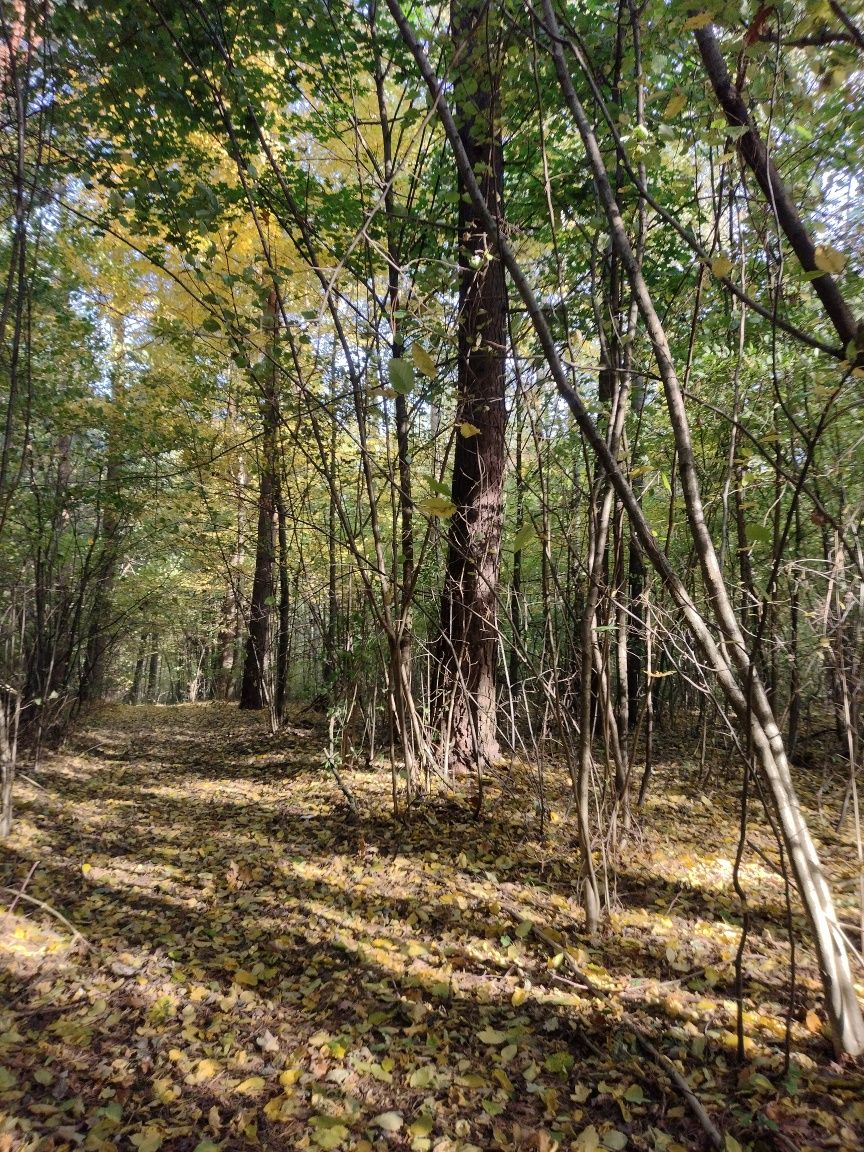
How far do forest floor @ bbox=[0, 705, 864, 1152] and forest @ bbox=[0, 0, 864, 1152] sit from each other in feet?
0.05

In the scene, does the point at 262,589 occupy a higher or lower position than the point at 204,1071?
higher

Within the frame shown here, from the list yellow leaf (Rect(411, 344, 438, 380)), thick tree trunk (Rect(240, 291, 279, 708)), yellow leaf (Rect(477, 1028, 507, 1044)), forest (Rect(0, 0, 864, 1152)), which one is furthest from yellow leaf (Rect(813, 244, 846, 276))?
thick tree trunk (Rect(240, 291, 279, 708))

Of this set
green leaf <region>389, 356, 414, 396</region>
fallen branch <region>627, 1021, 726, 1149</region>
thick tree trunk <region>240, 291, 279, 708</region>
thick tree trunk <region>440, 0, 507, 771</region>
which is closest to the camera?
green leaf <region>389, 356, 414, 396</region>

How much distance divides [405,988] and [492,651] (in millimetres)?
2421

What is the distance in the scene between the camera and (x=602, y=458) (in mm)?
1746

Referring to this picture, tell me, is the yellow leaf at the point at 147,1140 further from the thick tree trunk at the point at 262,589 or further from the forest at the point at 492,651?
the thick tree trunk at the point at 262,589

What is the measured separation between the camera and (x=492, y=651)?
455 centimetres

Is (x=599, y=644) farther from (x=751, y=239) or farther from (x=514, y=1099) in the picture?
(x=751, y=239)

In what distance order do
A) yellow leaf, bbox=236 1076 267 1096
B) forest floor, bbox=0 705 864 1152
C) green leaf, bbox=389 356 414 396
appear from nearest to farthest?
green leaf, bbox=389 356 414 396, forest floor, bbox=0 705 864 1152, yellow leaf, bbox=236 1076 267 1096

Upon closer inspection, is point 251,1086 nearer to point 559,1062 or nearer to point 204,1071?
point 204,1071

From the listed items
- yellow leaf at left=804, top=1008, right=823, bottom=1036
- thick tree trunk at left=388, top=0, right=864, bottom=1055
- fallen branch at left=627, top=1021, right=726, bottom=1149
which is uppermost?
thick tree trunk at left=388, top=0, right=864, bottom=1055

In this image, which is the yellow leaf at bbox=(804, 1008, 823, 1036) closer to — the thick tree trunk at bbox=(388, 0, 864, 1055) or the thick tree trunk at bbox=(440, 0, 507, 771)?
the thick tree trunk at bbox=(388, 0, 864, 1055)

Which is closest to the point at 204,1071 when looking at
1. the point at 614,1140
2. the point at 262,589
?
the point at 614,1140

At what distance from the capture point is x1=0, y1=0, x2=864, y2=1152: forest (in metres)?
1.84
